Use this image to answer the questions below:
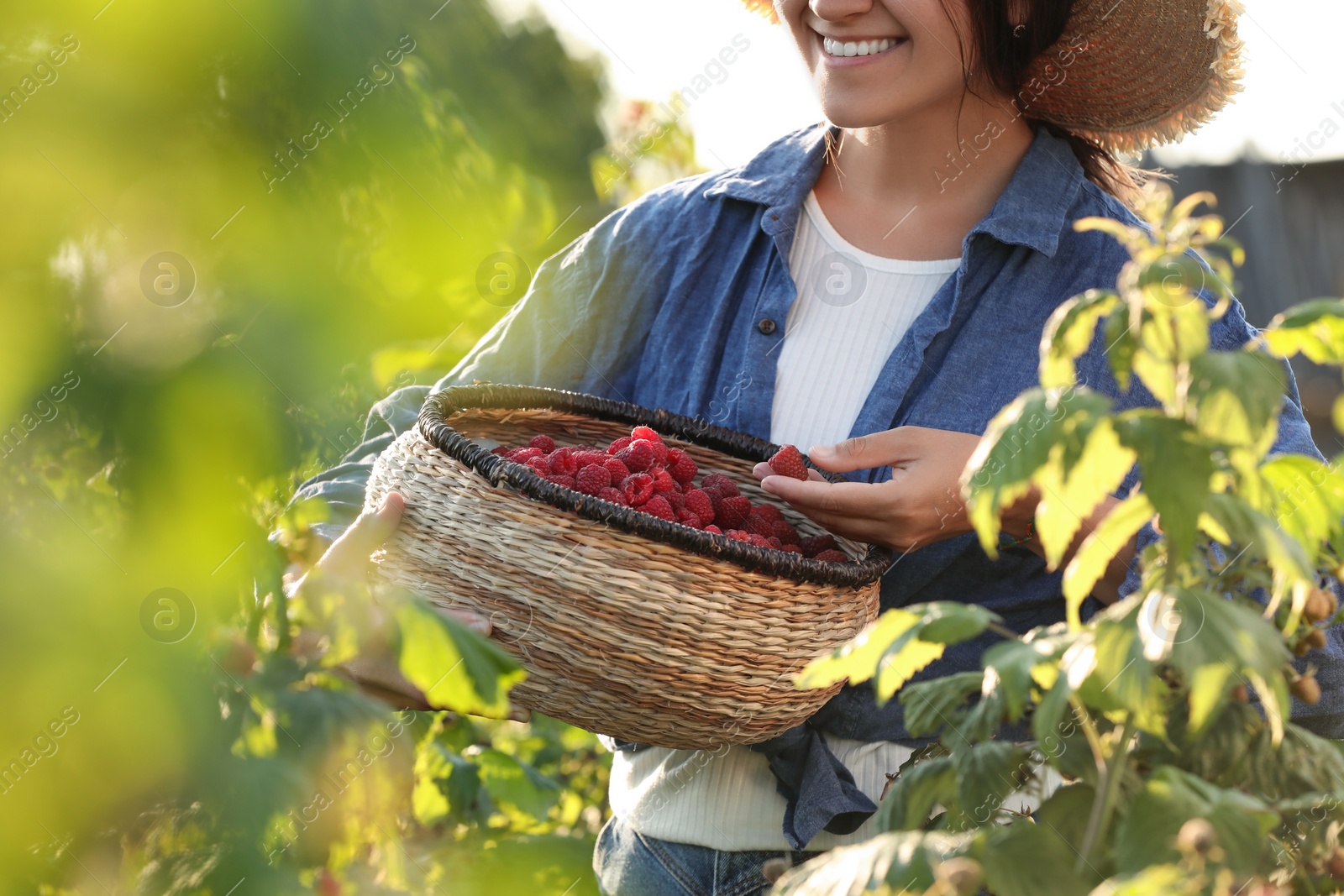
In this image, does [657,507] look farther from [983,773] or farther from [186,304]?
[186,304]

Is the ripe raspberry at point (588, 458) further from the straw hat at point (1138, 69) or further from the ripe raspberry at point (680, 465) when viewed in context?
the straw hat at point (1138, 69)

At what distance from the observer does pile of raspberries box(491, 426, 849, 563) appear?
1.34m

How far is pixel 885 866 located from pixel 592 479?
2.51 feet

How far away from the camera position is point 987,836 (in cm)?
66

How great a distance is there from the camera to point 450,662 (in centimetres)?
48

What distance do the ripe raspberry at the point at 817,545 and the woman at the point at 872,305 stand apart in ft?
0.31

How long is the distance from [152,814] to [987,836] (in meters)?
0.49

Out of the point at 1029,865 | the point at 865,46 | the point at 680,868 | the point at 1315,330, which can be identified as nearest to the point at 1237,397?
the point at 1315,330

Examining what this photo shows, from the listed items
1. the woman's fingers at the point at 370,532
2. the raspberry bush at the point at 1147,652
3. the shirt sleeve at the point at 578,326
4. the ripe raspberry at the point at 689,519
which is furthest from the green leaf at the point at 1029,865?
the shirt sleeve at the point at 578,326

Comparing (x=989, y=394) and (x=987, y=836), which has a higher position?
(x=987, y=836)

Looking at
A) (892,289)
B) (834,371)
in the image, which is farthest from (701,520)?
(892,289)

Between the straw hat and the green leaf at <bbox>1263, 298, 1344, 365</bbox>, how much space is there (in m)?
1.03

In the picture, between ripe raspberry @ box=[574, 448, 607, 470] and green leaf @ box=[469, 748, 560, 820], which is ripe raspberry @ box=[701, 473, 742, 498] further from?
green leaf @ box=[469, 748, 560, 820]

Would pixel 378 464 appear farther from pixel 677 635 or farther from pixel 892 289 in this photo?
pixel 892 289
